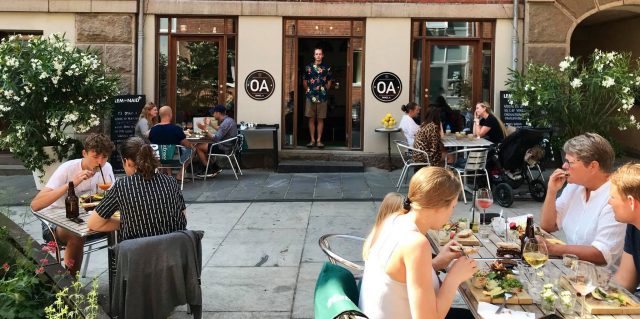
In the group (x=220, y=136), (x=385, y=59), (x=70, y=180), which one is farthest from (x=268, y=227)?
(x=385, y=59)

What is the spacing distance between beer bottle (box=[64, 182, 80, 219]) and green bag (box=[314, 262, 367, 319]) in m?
2.40

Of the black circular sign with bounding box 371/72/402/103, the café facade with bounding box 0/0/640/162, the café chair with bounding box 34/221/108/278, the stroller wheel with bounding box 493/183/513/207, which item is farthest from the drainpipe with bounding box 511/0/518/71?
the café chair with bounding box 34/221/108/278

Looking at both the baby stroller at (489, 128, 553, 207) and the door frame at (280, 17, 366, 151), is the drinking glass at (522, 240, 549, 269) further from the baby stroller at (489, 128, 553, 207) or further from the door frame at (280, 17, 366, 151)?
the door frame at (280, 17, 366, 151)

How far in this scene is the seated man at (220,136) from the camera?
36.2 feet

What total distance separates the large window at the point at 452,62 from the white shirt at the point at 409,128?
4.25 feet

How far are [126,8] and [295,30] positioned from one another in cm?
306

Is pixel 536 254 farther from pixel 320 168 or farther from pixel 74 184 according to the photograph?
pixel 320 168

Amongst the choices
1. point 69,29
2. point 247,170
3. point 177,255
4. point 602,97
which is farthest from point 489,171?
point 69,29

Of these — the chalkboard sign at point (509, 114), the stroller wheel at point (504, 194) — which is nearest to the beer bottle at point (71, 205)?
the stroller wheel at point (504, 194)

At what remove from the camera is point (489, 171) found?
944cm

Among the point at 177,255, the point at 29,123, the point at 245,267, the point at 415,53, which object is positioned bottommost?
the point at 245,267

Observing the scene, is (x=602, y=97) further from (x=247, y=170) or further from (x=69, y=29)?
(x=69, y=29)

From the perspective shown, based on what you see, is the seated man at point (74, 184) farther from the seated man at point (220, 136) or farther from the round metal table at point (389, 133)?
the round metal table at point (389, 133)

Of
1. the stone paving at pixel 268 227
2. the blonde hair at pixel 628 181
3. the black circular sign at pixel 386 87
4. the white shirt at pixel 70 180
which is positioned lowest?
the stone paving at pixel 268 227
